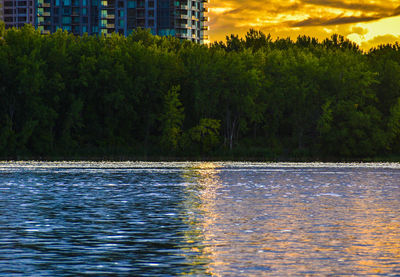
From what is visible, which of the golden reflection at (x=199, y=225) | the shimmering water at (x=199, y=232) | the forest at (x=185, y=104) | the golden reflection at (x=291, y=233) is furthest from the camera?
the forest at (x=185, y=104)

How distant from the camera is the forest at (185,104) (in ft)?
483

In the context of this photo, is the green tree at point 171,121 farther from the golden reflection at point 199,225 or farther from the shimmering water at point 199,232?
the shimmering water at point 199,232

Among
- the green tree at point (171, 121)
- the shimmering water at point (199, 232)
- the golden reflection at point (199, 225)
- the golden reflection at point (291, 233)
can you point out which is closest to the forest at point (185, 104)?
the green tree at point (171, 121)

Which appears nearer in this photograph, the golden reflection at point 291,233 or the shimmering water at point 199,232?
the shimmering water at point 199,232

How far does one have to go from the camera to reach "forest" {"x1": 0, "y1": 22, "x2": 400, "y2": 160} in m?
147

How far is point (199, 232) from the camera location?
108ft

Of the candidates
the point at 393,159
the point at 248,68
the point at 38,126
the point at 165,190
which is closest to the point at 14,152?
the point at 38,126

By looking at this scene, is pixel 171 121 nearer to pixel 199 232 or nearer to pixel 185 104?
pixel 185 104

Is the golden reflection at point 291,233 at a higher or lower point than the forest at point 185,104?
lower

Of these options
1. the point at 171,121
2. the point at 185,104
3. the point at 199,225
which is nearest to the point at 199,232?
the point at 199,225

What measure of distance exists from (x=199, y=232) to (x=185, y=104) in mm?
129062

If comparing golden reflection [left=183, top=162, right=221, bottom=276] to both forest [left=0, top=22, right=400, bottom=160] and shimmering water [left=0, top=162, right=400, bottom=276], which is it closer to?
shimmering water [left=0, top=162, right=400, bottom=276]

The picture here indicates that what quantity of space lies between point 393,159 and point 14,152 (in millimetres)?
61240

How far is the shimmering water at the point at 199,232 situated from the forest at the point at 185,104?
88763 millimetres
